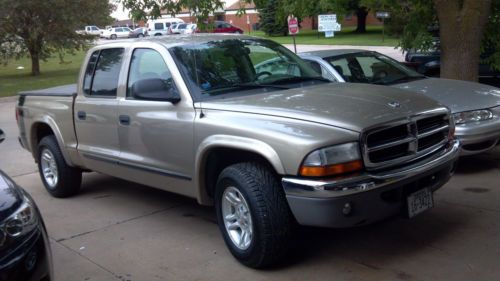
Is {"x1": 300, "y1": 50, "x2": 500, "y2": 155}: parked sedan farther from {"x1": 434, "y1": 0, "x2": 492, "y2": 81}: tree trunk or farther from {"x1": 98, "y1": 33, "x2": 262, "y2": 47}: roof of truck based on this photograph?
{"x1": 98, "y1": 33, "x2": 262, "y2": 47}: roof of truck

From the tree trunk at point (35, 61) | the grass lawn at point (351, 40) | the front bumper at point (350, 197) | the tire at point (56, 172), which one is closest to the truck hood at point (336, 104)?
the front bumper at point (350, 197)

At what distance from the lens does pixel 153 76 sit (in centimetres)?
529

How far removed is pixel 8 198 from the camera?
338cm

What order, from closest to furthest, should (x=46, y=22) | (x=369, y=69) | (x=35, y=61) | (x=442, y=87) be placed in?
(x=442, y=87), (x=369, y=69), (x=46, y=22), (x=35, y=61)

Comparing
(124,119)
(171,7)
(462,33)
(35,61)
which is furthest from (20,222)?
(35,61)

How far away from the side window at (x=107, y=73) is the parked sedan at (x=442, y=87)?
9.07 ft

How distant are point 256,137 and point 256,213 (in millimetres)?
542

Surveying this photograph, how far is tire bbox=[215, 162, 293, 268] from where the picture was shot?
409 centimetres

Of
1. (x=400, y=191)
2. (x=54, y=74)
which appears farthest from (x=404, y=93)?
(x=54, y=74)

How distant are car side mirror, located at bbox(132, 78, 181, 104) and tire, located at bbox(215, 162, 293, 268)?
89 centimetres

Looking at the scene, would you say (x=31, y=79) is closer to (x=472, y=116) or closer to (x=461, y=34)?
(x=461, y=34)

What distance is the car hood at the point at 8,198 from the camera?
10.7 ft

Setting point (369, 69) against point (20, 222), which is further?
point (369, 69)

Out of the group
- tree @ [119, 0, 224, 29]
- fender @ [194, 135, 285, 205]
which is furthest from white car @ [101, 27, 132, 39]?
fender @ [194, 135, 285, 205]
